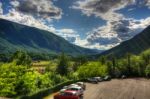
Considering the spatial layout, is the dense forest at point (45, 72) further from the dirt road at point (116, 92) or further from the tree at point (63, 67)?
the dirt road at point (116, 92)

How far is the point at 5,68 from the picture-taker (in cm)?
9769

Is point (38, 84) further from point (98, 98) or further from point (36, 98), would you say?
point (36, 98)

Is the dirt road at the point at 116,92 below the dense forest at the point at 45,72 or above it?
below

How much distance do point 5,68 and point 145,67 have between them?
4673 inches

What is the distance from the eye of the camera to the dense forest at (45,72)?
80.4m

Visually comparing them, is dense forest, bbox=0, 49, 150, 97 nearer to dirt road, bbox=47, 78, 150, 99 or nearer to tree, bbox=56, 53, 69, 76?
tree, bbox=56, 53, 69, 76

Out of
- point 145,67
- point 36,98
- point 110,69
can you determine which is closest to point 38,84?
point 36,98

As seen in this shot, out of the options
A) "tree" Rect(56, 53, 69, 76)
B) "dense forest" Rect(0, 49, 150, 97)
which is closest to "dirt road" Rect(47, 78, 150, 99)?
"dense forest" Rect(0, 49, 150, 97)

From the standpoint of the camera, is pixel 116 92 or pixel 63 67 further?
pixel 63 67

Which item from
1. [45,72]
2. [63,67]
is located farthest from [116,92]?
[45,72]

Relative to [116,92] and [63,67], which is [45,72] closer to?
[63,67]

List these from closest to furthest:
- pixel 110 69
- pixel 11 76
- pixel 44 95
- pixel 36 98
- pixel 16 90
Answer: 1. pixel 36 98
2. pixel 44 95
3. pixel 16 90
4. pixel 11 76
5. pixel 110 69

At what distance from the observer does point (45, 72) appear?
16988 cm

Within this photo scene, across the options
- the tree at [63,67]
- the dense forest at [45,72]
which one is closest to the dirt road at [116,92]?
the dense forest at [45,72]
